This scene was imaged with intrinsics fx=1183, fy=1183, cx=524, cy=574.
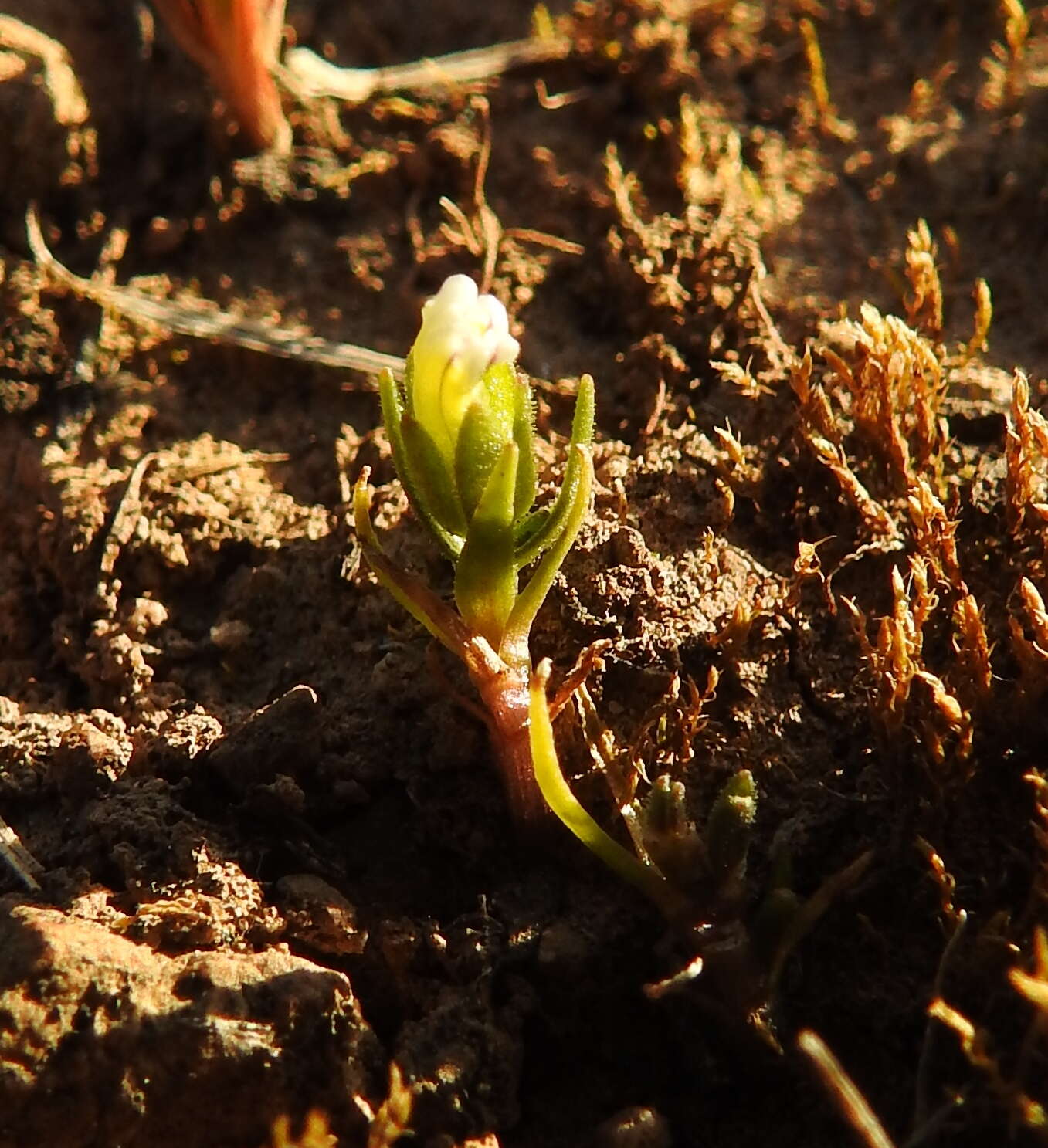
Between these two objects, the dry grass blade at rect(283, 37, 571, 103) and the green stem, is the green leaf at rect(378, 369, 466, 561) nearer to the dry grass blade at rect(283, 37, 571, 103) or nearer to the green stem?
the green stem

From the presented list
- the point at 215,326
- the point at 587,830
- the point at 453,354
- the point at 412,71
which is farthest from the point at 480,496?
the point at 412,71

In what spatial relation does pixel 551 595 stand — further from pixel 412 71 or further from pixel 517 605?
pixel 412 71

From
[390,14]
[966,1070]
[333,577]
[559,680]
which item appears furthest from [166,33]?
[966,1070]

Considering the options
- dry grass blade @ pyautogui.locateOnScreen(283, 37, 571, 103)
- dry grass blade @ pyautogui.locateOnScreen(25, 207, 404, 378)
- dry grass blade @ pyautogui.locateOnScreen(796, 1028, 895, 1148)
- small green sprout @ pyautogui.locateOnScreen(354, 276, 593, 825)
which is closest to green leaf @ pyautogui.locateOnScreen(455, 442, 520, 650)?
small green sprout @ pyautogui.locateOnScreen(354, 276, 593, 825)

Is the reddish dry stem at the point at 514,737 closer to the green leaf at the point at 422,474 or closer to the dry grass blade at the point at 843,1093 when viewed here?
the green leaf at the point at 422,474

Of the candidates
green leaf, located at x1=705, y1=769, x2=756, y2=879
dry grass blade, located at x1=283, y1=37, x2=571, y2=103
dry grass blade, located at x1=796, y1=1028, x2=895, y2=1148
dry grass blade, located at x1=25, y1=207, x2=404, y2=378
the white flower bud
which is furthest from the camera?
dry grass blade, located at x1=283, y1=37, x2=571, y2=103

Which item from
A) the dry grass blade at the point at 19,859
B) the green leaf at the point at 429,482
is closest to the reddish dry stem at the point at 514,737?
the green leaf at the point at 429,482

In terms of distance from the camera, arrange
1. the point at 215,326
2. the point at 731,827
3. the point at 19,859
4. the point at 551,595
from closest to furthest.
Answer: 1. the point at 731,827
2. the point at 19,859
3. the point at 551,595
4. the point at 215,326
